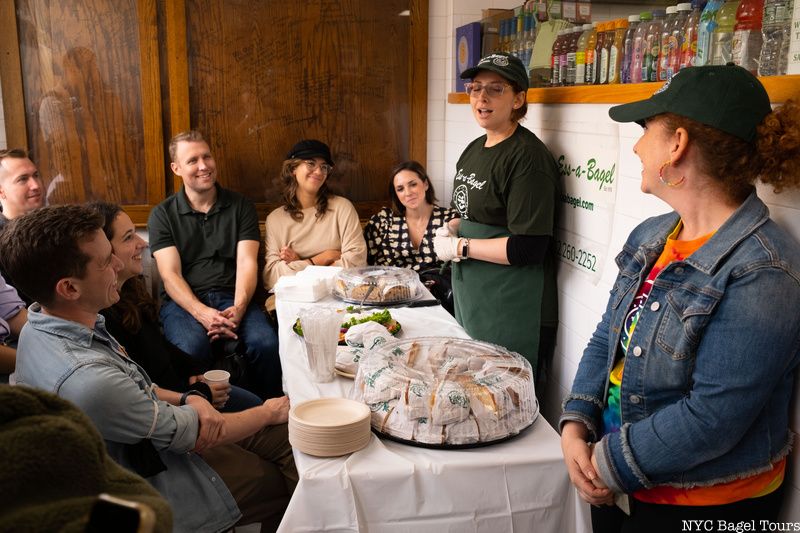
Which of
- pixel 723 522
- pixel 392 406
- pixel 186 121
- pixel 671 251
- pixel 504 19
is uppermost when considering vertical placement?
pixel 504 19

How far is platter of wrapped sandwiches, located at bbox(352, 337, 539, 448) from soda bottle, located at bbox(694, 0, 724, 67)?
3.29 feet

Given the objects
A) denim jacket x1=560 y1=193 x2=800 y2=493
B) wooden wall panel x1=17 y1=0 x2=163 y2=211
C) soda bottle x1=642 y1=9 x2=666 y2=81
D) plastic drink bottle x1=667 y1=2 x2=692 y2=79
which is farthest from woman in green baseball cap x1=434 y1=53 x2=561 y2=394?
wooden wall panel x1=17 y1=0 x2=163 y2=211

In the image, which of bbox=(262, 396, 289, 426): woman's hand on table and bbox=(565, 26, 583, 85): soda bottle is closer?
bbox=(262, 396, 289, 426): woman's hand on table

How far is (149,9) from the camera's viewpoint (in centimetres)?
401

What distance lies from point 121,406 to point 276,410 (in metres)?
0.54

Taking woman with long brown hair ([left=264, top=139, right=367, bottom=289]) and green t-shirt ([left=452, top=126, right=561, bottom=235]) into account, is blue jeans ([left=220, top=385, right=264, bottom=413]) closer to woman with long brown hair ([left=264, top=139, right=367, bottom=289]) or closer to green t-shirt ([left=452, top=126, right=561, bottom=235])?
green t-shirt ([left=452, top=126, right=561, bottom=235])

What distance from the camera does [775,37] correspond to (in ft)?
5.55

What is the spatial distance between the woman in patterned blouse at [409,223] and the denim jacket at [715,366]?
252cm

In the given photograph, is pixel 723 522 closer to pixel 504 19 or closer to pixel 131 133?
pixel 504 19

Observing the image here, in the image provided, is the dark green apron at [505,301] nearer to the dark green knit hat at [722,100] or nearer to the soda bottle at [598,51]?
the soda bottle at [598,51]

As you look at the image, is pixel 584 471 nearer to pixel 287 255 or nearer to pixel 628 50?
pixel 628 50

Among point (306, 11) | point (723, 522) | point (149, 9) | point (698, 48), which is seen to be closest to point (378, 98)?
point (306, 11)

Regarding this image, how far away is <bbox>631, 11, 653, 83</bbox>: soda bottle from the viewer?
227cm

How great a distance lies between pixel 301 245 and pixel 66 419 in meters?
3.55
